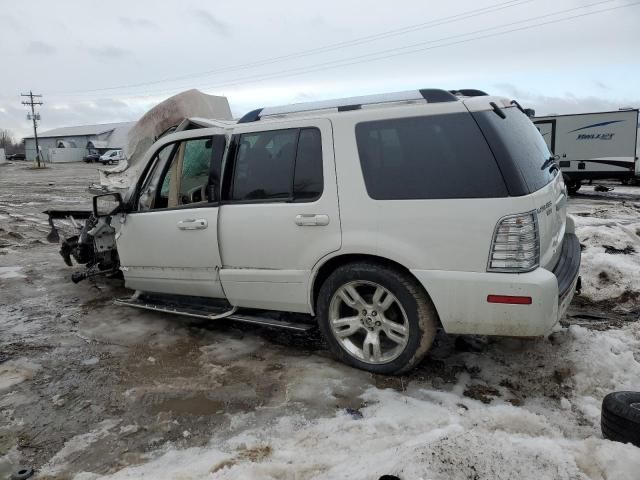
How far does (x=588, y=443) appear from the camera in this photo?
2592 millimetres

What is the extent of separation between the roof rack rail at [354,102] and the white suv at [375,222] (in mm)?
15

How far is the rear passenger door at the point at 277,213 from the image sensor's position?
3.78m

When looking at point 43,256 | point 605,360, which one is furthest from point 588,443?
point 43,256

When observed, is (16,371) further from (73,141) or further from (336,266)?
(73,141)

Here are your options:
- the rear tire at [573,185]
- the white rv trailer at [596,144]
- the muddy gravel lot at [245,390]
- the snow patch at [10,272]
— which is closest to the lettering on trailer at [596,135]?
the white rv trailer at [596,144]

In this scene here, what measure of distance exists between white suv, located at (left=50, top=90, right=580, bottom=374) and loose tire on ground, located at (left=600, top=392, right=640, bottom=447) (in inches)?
23.5

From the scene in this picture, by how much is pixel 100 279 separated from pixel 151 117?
234cm

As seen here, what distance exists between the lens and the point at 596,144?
17.8m

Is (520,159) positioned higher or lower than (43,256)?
higher

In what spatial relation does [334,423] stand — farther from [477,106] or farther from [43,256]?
[43,256]

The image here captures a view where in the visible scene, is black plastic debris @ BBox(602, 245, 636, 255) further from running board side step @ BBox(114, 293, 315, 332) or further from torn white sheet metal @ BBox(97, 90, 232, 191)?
torn white sheet metal @ BBox(97, 90, 232, 191)

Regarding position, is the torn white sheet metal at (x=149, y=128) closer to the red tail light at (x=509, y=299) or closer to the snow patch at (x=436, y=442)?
the snow patch at (x=436, y=442)

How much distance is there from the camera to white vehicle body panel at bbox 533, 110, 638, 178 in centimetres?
1730

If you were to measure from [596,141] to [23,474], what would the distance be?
63.4ft
